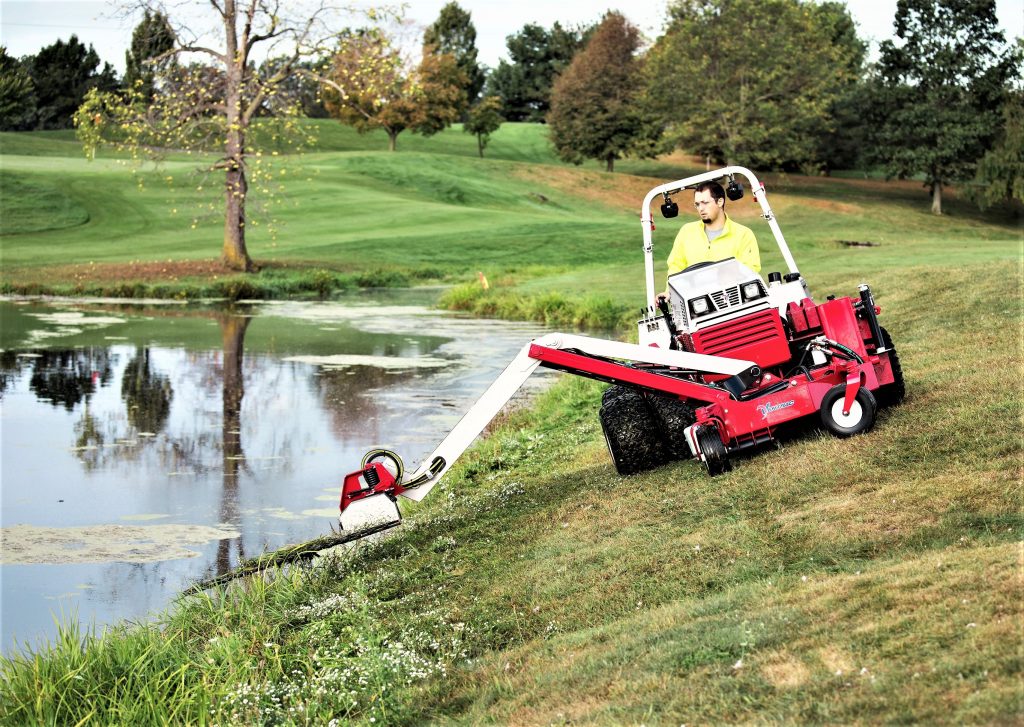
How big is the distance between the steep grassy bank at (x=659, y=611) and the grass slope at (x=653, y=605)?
0.02 meters

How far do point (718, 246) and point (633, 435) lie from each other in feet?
4.79

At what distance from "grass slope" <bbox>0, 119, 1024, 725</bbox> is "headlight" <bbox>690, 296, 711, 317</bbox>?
104cm

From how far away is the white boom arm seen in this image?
26.7 feet

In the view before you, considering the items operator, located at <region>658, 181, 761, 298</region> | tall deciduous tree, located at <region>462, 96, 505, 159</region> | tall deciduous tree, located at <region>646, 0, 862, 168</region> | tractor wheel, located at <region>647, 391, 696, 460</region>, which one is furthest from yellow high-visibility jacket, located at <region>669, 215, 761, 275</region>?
tall deciduous tree, located at <region>462, 96, 505, 159</region>

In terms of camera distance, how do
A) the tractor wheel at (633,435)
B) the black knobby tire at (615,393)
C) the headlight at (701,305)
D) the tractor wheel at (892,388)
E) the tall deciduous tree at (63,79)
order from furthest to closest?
1. the tall deciduous tree at (63,79)
2. the black knobby tire at (615,393)
3. the tractor wheel at (633,435)
4. the tractor wheel at (892,388)
5. the headlight at (701,305)

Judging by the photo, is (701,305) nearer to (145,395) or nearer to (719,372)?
(719,372)

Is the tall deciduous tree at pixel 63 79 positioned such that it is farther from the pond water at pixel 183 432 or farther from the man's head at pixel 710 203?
the man's head at pixel 710 203

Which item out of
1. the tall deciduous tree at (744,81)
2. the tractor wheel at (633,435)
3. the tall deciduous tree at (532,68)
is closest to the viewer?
the tractor wheel at (633,435)

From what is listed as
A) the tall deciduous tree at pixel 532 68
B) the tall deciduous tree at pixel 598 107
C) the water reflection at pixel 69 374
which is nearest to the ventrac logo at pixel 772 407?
the water reflection at pixel 69 374

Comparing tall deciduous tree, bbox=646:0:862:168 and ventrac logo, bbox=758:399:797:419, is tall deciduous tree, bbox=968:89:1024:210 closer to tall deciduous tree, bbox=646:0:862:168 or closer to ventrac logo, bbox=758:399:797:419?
tall deciduous tree, bbox=646:0:862:168

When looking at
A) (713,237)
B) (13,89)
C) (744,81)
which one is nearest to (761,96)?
(744,81)

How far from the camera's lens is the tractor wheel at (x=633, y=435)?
356 inches

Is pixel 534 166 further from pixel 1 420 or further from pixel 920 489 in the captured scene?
pixel 920 489

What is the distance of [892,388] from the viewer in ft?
29.3
